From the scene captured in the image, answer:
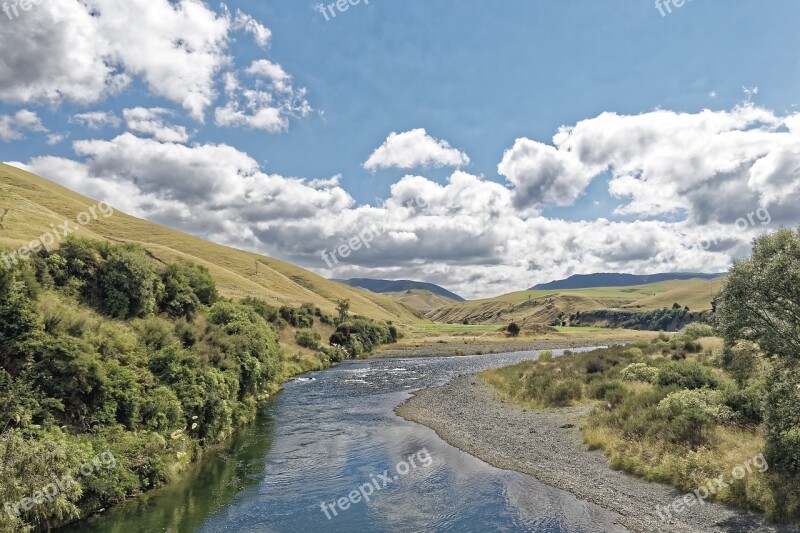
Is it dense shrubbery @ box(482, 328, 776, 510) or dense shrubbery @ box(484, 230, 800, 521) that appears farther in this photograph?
dense shrubbery @ box(482, 328, 776, 510)

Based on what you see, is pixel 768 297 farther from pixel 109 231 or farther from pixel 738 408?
pixel 109 231

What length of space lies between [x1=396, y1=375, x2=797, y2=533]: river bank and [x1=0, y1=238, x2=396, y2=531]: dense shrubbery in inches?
756

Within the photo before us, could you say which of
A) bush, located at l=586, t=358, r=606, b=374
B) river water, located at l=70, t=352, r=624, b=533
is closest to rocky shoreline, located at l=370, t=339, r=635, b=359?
bush, located at l=586, t=358, r=606, b=374

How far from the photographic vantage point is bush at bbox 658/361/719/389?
1391 inches

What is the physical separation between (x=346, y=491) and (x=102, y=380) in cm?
1538

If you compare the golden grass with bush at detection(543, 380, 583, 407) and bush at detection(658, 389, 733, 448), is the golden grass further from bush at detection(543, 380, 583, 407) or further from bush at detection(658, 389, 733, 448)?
bush at detection(658, 389, 733, 448)

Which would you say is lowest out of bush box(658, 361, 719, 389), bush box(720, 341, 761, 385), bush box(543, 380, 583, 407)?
bush box(543, 380, 583, 407)

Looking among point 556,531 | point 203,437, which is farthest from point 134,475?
point 556,531

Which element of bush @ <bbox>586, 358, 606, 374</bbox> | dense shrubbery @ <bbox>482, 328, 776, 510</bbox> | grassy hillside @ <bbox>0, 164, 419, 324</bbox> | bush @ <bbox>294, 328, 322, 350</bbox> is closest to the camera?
dense shrubbery @ <bbox>482, 328, 776, 510</bbox>

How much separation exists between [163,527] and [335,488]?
9.30 meters

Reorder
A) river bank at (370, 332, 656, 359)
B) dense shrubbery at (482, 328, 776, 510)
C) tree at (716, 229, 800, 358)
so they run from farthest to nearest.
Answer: river bank at (370, 332, 656, 359)
dense shrubbery at (482, 328, 776, 510)
tree at (716, 229, 800, 358)

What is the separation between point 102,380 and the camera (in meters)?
26.3

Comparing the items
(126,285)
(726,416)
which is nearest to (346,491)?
(726,416)

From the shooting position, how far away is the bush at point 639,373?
44.1 metres
